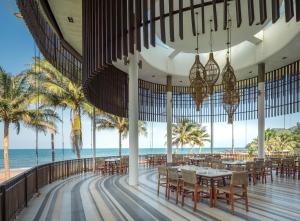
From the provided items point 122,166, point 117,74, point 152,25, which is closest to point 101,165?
point 122,166

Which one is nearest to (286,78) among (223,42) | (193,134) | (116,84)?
(223,42)

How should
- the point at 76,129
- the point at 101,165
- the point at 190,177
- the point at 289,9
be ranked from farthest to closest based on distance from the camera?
the point at 76,129, the point at 101,165, the point at 190,177, the point at 289,9

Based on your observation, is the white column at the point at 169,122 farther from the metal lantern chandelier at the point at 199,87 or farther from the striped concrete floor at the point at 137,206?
the metal lantern chandelier at the point at 199,87

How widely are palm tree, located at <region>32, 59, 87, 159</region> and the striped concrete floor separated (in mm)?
7304

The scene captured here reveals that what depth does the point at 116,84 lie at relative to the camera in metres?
12.8

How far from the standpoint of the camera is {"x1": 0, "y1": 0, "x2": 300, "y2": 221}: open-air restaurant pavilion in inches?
163

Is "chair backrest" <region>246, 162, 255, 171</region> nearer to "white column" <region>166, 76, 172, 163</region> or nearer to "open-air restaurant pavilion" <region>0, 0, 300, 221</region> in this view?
"open-air restaurant pavilion" <region>0, 0, 300, 221</region>

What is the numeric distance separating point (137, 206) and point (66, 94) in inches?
425

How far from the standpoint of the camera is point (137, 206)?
6.35 meters

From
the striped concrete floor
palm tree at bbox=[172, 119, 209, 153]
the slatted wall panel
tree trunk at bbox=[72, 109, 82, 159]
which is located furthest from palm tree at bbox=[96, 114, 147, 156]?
the striped concrete floor

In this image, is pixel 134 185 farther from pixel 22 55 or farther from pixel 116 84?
pixel 22 55

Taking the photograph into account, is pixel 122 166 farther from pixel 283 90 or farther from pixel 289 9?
pixel 289 9

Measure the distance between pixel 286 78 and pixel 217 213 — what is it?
442 inches

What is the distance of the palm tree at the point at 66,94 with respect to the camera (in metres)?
15.5
